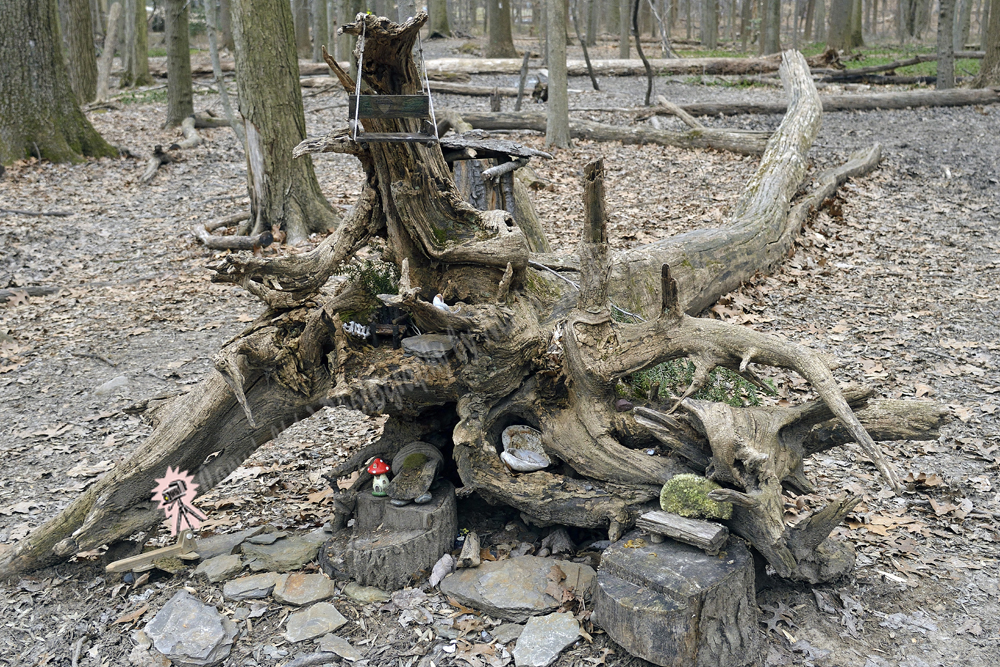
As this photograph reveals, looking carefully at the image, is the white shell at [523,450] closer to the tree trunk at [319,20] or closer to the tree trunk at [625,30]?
the tree trunk at [319,20]

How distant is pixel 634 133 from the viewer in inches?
523

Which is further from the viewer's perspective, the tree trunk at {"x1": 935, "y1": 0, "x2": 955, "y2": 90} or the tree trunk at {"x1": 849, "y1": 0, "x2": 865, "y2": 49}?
the tree trunk at {"x1": 849, "y1": 0, "x2": 865, "y2": 49}

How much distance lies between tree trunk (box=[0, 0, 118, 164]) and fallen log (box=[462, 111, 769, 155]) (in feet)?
22.9

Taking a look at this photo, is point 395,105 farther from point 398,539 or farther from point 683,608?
point 683,608

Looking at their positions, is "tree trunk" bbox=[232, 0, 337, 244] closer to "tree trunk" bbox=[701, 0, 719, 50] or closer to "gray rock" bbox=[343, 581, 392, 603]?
"gray rock" bbox=[343, 581, 392, 603]

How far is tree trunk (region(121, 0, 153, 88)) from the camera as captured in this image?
19906 mm

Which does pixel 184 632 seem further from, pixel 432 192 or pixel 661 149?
pixel 661 149

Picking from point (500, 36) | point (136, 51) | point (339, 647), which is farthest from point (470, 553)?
point (500, 36)

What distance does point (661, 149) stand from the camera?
1280cm

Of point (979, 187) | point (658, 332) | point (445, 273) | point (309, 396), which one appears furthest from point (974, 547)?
point (979, 187)

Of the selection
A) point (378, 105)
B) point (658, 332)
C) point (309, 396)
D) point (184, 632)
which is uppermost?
point (378, 105)

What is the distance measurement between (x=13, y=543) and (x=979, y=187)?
11646 mm

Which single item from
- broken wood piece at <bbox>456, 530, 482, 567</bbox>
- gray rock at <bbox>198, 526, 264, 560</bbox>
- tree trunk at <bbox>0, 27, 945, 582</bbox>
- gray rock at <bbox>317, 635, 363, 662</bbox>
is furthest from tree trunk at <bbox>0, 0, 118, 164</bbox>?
gray rock at <bbox>317, 635, 363, 662</bbox>

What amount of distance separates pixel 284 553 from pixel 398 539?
75cm
